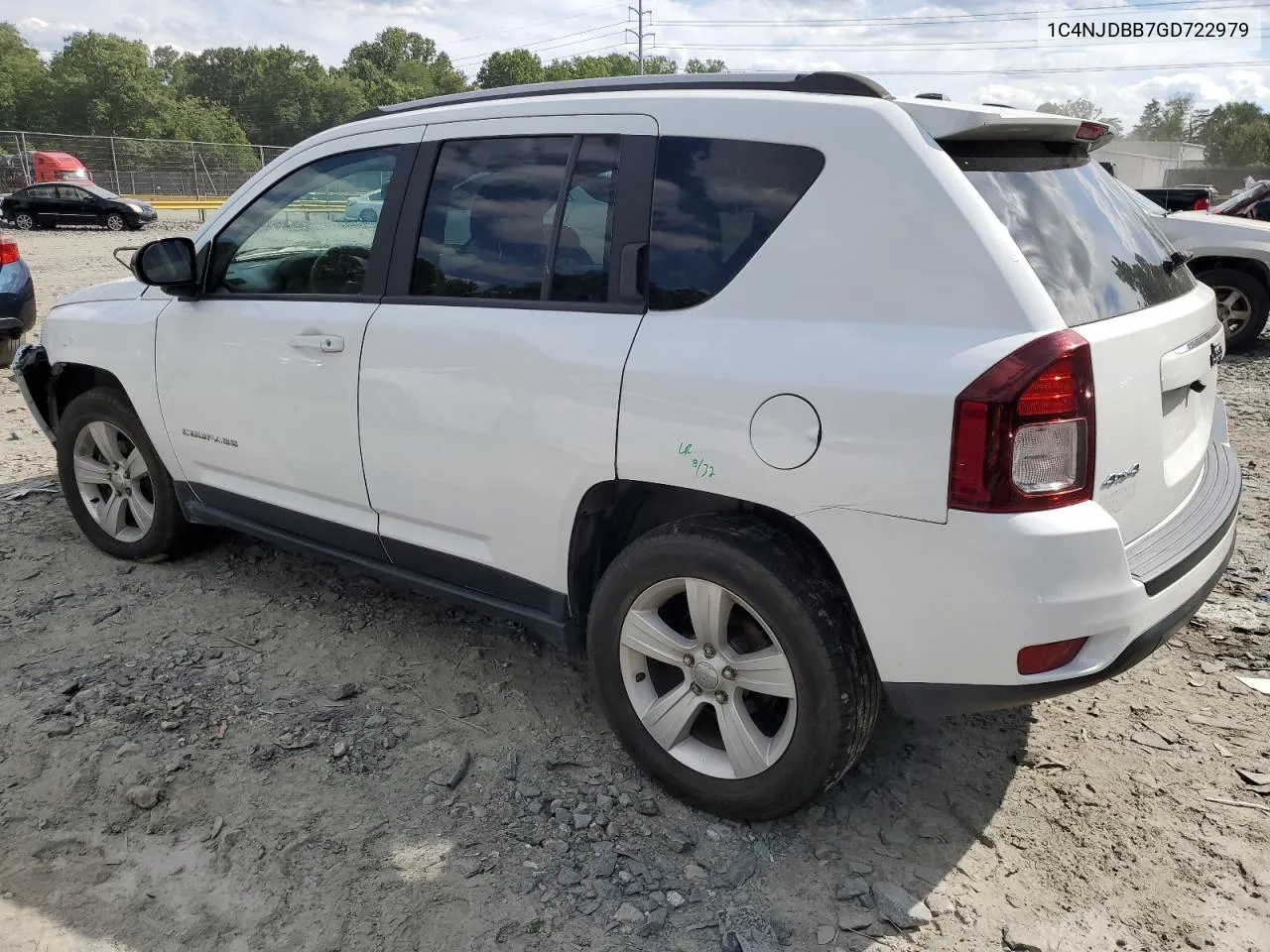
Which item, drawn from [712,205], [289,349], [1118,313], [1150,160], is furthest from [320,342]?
[1150,160]

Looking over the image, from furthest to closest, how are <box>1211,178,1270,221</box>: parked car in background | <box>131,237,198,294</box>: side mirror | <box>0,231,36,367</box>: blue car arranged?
<box>1211,178,1270,221</box>: parked car in background, <box>0,231,36,367</box>: blue car, <box>131,237,198,294</box>: side mirror

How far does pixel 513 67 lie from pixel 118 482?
4188 inches

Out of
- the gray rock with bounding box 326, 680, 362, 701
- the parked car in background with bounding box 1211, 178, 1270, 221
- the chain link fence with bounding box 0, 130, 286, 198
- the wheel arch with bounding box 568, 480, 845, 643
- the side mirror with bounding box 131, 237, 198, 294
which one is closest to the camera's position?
the wheel arch with bounding box 568, 480, 845, 643

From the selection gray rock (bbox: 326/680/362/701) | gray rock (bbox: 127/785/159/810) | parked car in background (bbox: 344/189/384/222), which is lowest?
gray rock (bbox: 326/680/362/701)

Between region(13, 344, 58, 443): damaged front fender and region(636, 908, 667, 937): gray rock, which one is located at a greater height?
region(13, 344, 58, 443): damaged front fender

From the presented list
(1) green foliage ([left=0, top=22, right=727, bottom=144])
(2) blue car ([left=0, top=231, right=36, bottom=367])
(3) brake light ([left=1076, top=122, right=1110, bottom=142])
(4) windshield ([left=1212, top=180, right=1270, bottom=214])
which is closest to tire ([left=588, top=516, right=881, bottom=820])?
(3) brake light ([left=1076, top=122, right=1110, bottom=142])

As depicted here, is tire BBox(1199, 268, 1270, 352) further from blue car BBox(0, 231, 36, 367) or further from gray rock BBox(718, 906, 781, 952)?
blue car BBox(0, 231, 36, 367)

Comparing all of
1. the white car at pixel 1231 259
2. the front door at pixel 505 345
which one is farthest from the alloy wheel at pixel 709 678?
the white car at pixel 1231 259

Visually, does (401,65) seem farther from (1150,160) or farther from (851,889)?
(851,889)

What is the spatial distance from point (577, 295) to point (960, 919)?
192 cm

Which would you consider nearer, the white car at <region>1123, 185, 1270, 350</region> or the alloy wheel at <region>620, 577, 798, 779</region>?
the alloy wheel at <region>620, 577, 798, 779</region>

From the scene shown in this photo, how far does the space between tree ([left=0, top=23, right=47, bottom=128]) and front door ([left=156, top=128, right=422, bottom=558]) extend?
3410 inches

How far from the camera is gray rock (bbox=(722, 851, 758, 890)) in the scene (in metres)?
2.56

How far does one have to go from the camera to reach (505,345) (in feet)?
9.46
